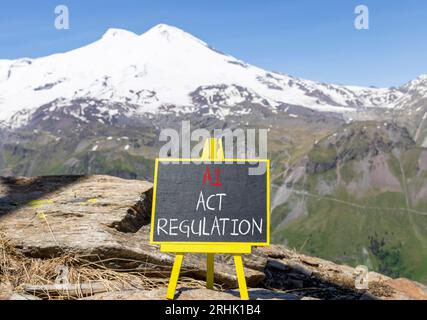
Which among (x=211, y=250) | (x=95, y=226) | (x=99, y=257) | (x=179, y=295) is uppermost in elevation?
(x=95, y=226)

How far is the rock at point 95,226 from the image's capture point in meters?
10.8

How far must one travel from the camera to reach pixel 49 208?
12.6 metres

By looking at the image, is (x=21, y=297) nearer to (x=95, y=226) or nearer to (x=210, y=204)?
(x=95, y=226)

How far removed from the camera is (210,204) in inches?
370

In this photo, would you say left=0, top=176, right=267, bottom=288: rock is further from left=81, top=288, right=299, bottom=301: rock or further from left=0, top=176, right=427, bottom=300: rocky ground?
left=81, top=288, right=299, bottom=301: rock

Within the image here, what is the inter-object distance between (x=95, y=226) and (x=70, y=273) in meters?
1.58

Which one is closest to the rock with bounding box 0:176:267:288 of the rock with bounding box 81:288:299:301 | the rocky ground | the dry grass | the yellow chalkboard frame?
the rocky ground

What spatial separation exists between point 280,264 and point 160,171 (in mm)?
7846

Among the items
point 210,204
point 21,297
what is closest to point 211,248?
point 210,204

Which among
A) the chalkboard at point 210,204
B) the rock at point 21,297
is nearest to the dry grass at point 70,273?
the rock at point 21,297

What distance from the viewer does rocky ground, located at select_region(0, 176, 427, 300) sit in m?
9.52

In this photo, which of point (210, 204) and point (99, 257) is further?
point (99, 257)

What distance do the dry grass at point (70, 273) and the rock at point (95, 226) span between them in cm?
18
